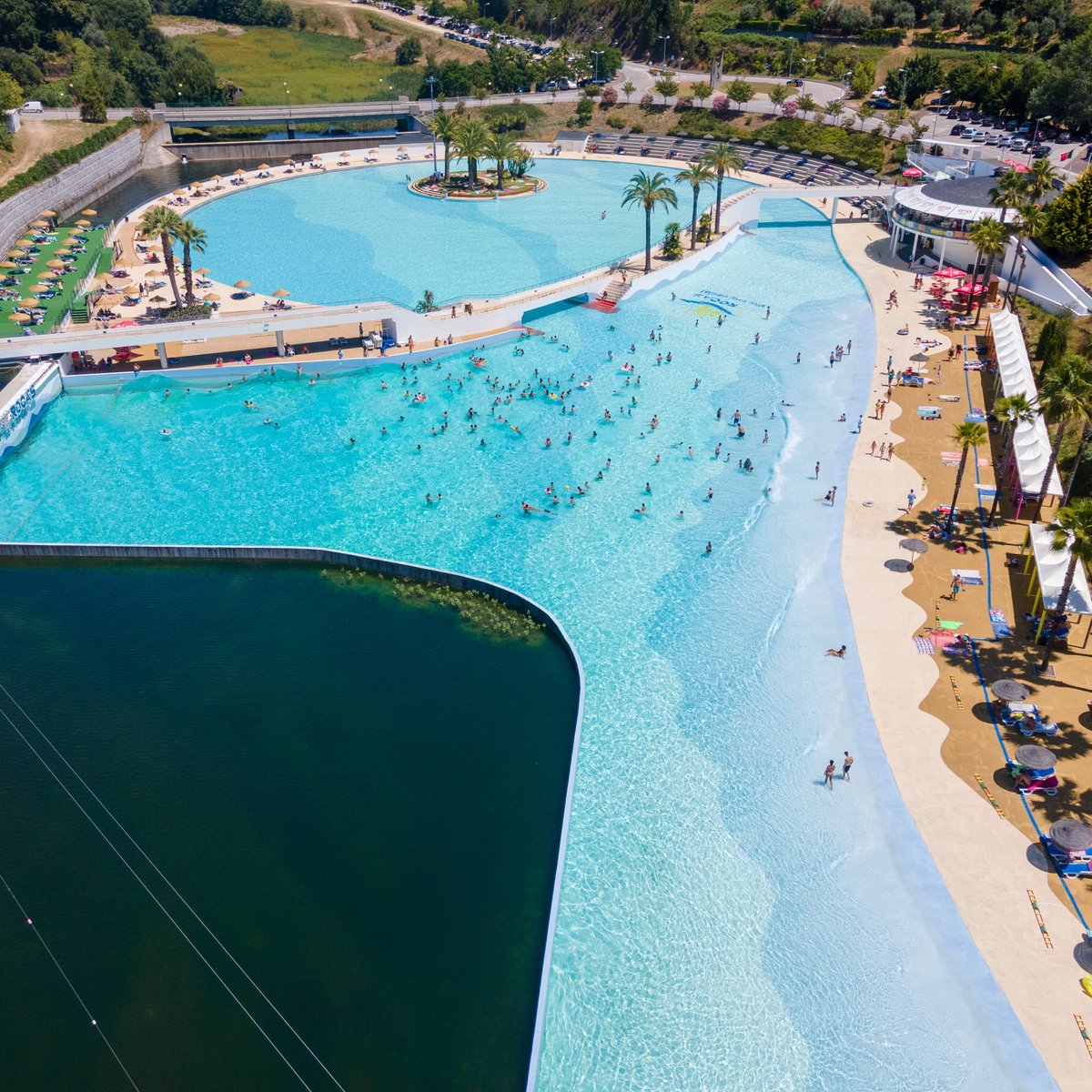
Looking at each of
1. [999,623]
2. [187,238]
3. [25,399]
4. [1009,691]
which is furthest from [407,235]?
[1009,691]

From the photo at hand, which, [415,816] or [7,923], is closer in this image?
[7,923]

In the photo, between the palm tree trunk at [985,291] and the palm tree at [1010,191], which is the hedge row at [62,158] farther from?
the palm tree at [1010,191]

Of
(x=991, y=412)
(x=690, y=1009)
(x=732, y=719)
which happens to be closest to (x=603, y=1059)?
(x=690, y=1009)

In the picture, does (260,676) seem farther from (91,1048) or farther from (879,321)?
(879,321)

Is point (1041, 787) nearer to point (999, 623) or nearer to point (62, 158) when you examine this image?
point (999, 623)

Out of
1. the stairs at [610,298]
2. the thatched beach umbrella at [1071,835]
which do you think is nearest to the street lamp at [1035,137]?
the stairs at [610,298]

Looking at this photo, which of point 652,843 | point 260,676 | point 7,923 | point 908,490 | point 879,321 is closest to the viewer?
point 7,923

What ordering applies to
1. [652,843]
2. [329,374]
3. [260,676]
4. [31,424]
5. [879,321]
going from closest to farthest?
[652,843] < [260,676] < [31,424] < [329,374] < [879,321]
